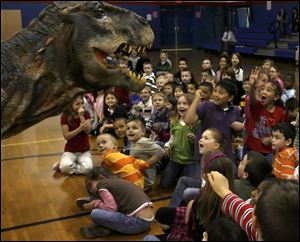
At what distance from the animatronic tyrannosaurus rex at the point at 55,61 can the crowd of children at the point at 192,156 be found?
5.9 inches

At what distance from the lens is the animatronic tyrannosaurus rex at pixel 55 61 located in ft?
4.53

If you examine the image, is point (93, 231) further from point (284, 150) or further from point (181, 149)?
point (284, 150)

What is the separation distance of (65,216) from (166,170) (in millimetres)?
1067

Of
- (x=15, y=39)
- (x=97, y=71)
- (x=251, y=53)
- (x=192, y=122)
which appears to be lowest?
(x=251, y=53)

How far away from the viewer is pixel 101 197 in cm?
279

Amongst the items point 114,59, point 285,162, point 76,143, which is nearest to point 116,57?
point 114,59

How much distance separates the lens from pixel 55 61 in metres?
1.42

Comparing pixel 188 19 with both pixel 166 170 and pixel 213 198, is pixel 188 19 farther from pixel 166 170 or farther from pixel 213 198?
pixel 213 198

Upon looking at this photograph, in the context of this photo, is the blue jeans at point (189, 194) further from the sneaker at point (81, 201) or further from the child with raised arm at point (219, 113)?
the sneaker at point (81, 201)

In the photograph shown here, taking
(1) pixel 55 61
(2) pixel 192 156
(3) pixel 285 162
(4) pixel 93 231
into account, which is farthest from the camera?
(2) pixel 192 156

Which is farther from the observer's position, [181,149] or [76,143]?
[76,143]

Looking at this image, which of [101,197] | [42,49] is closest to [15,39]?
[42,49]

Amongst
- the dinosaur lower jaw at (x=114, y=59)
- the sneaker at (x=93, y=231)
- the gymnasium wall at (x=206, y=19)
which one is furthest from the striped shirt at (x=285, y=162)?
the gymnasium wall at (x=206, y=19)

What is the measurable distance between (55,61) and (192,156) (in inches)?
92.0
